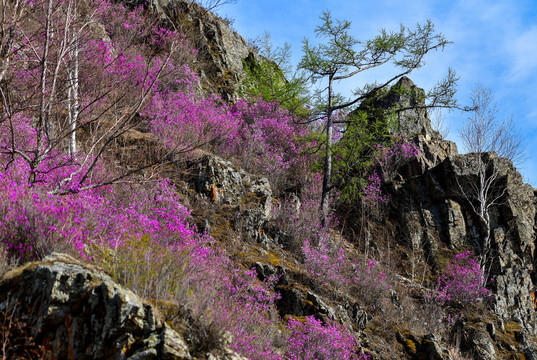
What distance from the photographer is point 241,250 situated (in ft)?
24.5

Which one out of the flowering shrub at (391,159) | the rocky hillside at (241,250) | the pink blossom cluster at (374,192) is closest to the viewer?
the rocky hillside at (241,250)

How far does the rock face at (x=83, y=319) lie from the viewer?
2.54 metres

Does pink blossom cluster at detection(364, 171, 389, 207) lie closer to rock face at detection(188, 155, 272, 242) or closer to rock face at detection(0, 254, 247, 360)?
rock face at detection(188, 155, 272, 242)

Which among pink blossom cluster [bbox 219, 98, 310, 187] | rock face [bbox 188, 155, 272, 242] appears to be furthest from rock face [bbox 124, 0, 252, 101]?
rock face [bbox 188, 155, 272, 242]

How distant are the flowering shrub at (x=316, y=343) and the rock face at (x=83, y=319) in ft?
9.57

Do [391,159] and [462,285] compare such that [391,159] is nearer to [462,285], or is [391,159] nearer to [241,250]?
[462,285]

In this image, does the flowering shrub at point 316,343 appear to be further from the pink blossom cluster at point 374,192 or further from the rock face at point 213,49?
the rock face at point 213,49

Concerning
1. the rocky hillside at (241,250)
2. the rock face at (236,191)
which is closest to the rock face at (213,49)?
the rocky hillside at (241,250)

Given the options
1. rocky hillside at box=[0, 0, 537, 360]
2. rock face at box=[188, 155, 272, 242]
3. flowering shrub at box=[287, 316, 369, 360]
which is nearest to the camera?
rocky hillside at box=[0, 0, 537, 360]

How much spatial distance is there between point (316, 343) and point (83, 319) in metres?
3.64

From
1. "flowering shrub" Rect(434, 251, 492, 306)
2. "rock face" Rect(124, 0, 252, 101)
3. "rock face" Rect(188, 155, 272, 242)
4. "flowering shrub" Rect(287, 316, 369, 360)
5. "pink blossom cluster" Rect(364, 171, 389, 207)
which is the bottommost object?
"flowering shrub" Rect(287, 316, 369, 360)

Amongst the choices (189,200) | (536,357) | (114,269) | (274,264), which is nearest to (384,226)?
(536,357)

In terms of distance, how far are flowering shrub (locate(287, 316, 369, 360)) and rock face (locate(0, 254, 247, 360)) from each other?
2.92 m

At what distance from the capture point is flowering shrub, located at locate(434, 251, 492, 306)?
35.2ft
